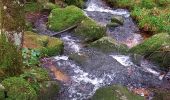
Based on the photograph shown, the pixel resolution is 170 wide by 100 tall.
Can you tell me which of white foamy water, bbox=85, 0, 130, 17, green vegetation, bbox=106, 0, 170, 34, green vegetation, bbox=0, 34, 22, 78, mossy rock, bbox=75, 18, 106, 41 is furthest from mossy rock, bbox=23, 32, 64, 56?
white foamy water, bbox=85, 0, 130, 17

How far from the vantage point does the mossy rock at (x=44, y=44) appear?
39.1ft

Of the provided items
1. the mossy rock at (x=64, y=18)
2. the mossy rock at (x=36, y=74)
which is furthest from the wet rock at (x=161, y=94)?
the mossy rock at (x=64, y=18)

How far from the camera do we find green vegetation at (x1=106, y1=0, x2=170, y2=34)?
16.5 meters

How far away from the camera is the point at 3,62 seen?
8547 millimetres

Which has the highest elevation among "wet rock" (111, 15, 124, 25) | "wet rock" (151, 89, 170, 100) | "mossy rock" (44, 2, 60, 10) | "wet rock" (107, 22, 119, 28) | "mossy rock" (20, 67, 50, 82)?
"mossy rock" (44, 2, 60, 10)

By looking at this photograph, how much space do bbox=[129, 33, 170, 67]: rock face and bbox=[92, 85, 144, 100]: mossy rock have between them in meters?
3.03

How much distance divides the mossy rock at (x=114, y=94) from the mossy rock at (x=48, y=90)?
3.57 feet

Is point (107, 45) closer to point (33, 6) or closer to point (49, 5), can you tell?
point (49, 5)

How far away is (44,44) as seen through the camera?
40.4 ft

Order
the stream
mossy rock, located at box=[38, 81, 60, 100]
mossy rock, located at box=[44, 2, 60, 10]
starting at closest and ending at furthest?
mossy rock, located at box=[38, 81, 60, 100] < the stream < mossy rock, located at box=[44, 2, 60, 10]

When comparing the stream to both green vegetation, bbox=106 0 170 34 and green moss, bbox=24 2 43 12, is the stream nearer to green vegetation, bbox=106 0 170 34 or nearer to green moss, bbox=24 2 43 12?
green moss, bbox=24 2 43 12

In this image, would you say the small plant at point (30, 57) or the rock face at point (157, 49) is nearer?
the small plant at point (30, 57)

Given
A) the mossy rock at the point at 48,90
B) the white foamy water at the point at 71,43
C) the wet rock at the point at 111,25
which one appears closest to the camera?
the mossy rock at the point at 48,90

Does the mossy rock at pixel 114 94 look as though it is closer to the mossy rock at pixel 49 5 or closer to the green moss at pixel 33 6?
the green moss at pixel 33 6
